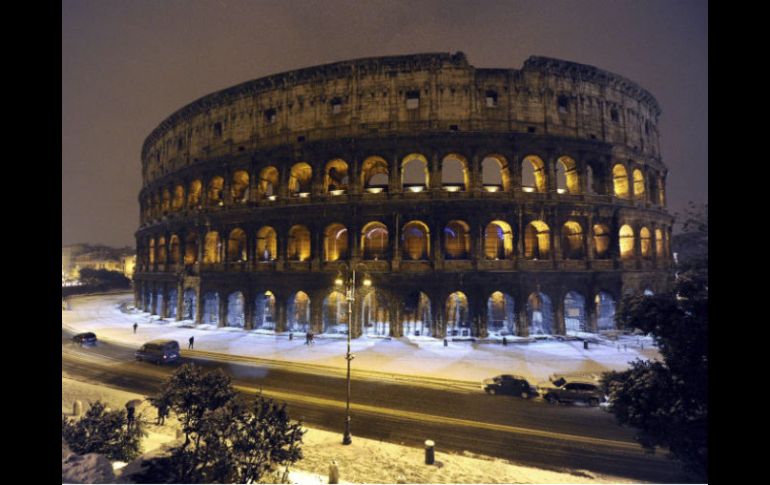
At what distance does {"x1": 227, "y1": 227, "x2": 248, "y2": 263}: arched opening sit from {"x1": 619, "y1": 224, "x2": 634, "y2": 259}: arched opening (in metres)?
30.6

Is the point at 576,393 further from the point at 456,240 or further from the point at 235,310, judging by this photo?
the point at 235,310

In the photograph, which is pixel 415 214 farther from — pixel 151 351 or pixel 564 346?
pixel 151 351

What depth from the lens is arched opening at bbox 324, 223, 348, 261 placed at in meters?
24.6

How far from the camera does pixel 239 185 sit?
2823 centimetres

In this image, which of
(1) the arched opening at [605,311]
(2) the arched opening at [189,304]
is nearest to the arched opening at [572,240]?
(1) the arched opening at [605,311]

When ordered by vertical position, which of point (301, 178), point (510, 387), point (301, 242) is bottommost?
point (510, 387)

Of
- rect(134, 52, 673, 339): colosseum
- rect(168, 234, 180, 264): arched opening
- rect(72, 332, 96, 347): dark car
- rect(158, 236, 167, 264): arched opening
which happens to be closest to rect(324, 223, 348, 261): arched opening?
rect(134, 52, 673, 339): colosseum

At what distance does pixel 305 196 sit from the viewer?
2411 cm

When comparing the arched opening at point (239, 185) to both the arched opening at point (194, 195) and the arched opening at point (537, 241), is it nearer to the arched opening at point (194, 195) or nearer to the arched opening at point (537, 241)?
the arched opening at point (194, 195)

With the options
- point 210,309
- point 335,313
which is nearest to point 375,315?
Result: point 335,313

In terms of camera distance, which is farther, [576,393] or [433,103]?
[433,103]

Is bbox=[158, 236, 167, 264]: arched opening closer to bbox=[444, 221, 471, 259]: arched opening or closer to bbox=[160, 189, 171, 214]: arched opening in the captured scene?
bbox=[160, 189, 171, 214]: arched opening

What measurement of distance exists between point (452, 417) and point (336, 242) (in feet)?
54.5

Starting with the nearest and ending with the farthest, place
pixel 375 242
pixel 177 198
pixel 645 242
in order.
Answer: pixel 375 242
pixel 645 242
pixel 177 198
